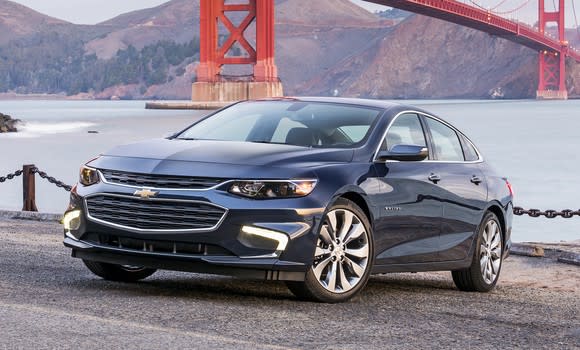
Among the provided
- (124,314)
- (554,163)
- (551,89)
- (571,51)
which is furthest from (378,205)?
(551,89)

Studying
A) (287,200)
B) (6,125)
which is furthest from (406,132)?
(6,125)

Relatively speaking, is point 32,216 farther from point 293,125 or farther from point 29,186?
point 293,125

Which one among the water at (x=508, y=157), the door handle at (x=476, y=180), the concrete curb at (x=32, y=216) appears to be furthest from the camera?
the water at (x=508, y=157)

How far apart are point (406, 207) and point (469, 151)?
135cm

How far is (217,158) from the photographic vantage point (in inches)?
266

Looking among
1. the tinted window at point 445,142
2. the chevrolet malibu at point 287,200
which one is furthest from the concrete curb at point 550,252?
the chevrolet malibu at point 287,200

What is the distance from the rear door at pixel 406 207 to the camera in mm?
7243

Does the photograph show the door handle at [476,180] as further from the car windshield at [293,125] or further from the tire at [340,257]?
the tire at [340,257]

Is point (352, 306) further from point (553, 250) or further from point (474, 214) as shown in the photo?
Result: point (553, 250)

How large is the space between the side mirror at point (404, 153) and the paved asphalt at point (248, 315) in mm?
930

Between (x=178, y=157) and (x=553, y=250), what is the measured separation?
5.66 metres

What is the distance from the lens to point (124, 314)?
6.08 m

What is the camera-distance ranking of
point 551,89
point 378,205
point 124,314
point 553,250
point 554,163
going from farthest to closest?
point 551,89
point 554,163
point 553,250
point 378,205
point 124,314

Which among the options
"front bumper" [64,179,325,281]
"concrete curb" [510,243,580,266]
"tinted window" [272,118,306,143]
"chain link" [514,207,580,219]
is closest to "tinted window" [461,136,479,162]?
"tinted window" [272,118,306,143]
